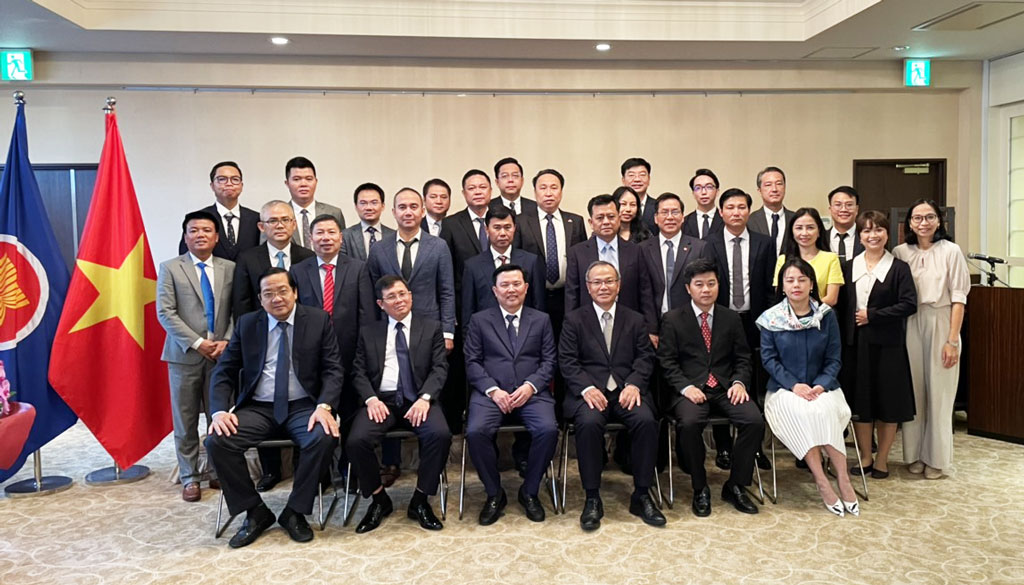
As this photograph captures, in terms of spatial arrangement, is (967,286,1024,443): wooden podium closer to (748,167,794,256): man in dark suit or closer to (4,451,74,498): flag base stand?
(748,167,794,256): man in dark suit

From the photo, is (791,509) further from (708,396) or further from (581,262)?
(581,262)

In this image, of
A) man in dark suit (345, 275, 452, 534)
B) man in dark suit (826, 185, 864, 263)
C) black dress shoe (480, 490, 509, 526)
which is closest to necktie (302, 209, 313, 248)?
man in dark suit (345, 275, 452, 534)

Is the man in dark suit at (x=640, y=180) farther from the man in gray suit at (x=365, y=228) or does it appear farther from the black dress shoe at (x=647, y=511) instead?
the black dress shoe at (x=647, y=511)

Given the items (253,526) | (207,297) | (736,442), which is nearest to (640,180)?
(736,442)

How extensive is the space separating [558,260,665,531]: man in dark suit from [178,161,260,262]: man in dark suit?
84.6 inches

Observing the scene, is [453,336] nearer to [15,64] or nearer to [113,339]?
[113,339]

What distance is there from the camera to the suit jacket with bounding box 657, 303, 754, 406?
4.12m

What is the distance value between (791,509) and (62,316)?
170 inches

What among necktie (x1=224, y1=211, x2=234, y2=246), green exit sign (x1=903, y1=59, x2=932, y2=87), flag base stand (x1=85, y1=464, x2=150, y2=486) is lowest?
flag base stand (x1=85, y1=464, x2=150, y2=486)

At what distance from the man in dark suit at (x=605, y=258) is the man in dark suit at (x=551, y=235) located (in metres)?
0.33

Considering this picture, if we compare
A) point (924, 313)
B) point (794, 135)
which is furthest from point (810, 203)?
point (924, 313)

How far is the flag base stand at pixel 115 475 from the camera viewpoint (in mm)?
4512

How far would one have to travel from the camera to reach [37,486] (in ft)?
14.4

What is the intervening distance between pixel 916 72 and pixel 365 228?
6.08m
